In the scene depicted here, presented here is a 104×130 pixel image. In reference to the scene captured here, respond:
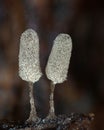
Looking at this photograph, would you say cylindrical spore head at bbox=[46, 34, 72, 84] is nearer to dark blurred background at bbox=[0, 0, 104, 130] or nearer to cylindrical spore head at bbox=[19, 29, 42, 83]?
cylindrical spore head at bbox=[19, 29, 42, 83]

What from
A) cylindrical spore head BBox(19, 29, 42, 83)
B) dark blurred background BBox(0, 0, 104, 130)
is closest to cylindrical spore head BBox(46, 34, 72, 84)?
cylindrical spore head BBox(19, 29, 42, 83)

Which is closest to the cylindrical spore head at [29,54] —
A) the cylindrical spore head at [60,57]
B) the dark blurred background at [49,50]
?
the cylindrical spore head at [60,57]

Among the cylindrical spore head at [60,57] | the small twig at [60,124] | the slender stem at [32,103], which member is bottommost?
the small twig at [60,124]

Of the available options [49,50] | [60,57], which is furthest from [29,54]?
[49,50]

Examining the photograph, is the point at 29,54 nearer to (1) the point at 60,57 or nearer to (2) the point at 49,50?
(1) the point at 60,57

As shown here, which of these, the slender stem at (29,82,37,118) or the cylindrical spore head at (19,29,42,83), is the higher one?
the cylindrical spore head at (19,29,42,83)

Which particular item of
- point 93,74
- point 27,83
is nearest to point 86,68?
point 93,74

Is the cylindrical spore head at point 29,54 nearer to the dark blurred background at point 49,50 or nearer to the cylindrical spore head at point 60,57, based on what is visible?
the cylindrical spore head at point 60,57

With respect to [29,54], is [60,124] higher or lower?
lower
